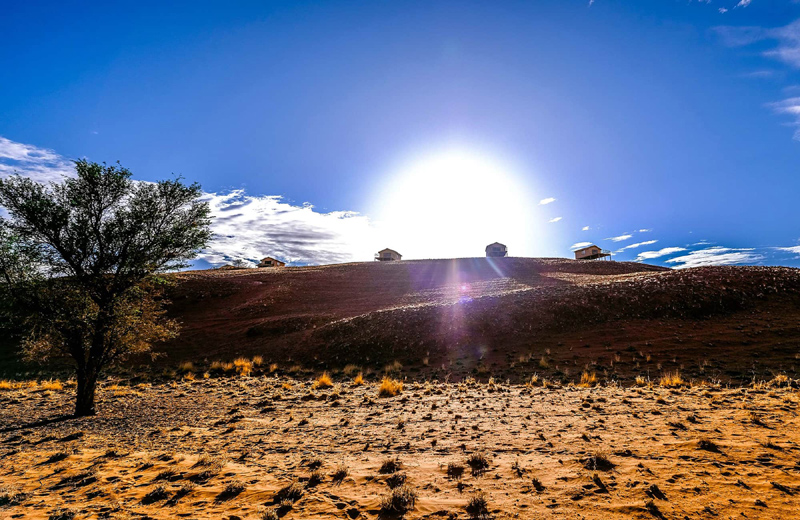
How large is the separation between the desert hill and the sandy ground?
6634 mm

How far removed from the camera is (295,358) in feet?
81.0

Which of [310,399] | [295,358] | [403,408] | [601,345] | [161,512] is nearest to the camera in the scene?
[161,512]

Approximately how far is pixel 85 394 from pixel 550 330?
1026 inches

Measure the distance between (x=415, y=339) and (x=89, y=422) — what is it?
1838 cm

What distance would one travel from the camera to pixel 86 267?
39.9 feet

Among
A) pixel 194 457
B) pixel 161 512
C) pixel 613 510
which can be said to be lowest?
pixel 194 457

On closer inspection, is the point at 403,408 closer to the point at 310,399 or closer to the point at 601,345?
the point at 310,399

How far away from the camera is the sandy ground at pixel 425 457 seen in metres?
5.11

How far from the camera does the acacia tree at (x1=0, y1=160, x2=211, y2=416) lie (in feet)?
38.1

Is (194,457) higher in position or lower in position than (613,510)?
lower

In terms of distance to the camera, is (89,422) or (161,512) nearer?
(161,512)

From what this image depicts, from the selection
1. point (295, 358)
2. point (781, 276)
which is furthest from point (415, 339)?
point (781, 276)

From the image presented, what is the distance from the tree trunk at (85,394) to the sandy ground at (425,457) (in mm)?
594

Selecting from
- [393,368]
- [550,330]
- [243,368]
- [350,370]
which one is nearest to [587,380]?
[550,330]
